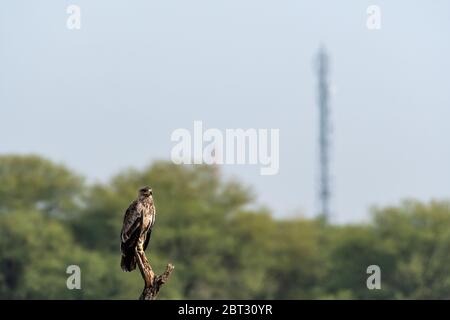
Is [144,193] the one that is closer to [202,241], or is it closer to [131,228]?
[131,228]

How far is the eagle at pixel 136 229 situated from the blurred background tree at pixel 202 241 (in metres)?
55.8

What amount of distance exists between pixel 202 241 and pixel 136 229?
246 ft

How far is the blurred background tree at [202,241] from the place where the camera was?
95188mm

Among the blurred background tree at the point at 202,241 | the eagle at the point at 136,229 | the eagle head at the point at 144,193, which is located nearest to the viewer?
the eagle at the point at 136,229

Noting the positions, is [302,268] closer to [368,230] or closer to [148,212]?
[368,230]

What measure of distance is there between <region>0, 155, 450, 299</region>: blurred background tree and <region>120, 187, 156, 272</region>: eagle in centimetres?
5576

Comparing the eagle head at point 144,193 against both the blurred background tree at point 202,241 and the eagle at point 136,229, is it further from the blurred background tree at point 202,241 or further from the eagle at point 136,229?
the blurred background tree at point 202,241

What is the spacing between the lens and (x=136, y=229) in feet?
103

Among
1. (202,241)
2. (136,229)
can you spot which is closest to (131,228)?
(136,229)

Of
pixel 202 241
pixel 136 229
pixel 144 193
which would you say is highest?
pixel 144 193

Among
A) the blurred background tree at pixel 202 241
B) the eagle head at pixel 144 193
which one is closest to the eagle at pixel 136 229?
the eagle head at pixel 144 193
